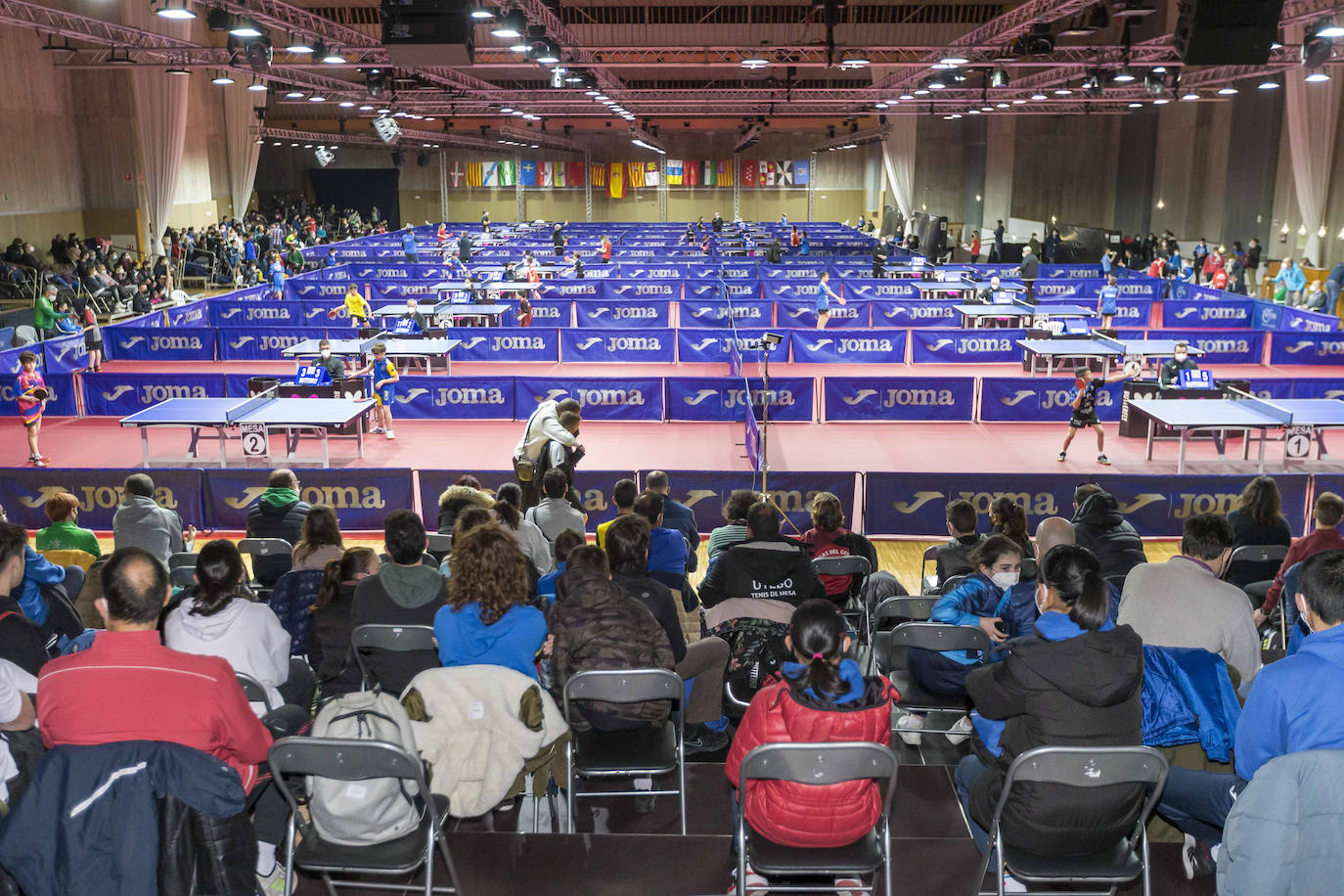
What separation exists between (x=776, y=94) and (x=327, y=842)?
117 feet

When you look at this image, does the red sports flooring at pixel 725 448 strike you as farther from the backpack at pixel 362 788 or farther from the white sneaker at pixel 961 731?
the backpack at pixel 362 788

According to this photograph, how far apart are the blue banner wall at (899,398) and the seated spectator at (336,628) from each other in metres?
13.7

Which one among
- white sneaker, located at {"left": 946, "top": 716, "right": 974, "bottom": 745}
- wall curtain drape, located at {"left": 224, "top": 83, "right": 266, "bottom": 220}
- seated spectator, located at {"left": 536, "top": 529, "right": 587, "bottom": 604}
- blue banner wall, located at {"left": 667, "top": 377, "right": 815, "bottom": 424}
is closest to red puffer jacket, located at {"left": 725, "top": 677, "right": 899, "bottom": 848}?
white sneaker, located at {"left": 946, "top": 716, "right": 974, "bottom": 745}

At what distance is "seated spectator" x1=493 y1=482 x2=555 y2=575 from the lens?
26.7ft

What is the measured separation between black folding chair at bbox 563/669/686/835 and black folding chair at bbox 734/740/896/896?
2.50 ft


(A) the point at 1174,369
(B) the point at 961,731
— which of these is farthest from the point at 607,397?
(B) the point at 961,731

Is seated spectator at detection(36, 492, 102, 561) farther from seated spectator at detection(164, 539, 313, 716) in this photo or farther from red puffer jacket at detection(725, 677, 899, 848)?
red puffer jacket at detection(725, 677, 899, 848)

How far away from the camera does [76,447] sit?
1756 cm

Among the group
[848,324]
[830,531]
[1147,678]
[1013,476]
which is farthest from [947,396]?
[1147,678]

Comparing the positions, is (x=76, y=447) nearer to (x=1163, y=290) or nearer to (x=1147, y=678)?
(x=1147, y=678)

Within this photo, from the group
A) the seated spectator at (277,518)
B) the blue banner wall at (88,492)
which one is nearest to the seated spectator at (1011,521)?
the seated spectator at (277,518)

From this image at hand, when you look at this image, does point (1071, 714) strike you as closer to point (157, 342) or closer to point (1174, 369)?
point (1174, 369)

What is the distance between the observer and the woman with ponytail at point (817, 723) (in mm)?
4270

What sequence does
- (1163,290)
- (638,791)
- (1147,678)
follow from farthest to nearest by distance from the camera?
(1163,290) < (638,791) < (1147,678)
